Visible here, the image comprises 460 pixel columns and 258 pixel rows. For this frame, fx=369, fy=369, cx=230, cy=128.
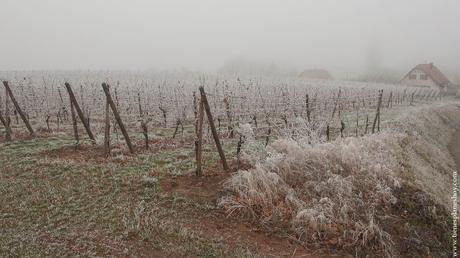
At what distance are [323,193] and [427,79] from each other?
57.9 metres

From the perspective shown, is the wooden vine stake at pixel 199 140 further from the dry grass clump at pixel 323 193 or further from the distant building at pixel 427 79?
the distant building at pixel 427 79

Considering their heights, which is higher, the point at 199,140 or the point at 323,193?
the point at 199,140

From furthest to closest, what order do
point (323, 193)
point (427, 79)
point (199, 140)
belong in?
1. point (427, 79)
2. point (199, 140)
3. point (323, 193)

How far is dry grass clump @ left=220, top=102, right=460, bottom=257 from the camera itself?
7.26 metres

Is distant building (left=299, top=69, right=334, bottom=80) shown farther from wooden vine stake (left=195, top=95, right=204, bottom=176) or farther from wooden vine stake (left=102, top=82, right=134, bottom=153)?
wooden vine stake (left=195, top=95, right=204, bottom=176)

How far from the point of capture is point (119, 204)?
7.98 m

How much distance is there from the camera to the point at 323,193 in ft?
26.9

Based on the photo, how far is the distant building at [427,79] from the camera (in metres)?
56.6

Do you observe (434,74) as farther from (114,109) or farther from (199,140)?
(114,109)

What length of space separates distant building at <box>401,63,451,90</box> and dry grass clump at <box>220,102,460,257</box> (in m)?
53.8

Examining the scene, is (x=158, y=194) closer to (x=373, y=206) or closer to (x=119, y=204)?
(x=119, y=204)

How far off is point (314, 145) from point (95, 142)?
727 cm

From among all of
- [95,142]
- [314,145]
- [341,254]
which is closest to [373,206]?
[341,254]

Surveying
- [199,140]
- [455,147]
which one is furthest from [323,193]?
[455,147]
